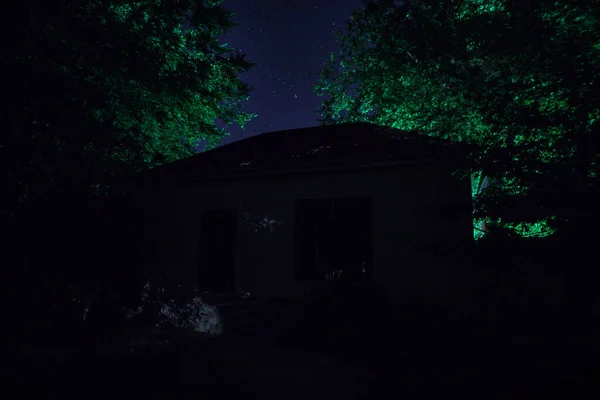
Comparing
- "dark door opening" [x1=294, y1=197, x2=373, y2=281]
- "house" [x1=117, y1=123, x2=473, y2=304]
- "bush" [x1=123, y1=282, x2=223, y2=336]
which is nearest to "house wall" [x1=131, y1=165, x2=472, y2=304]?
"house" [x1=117, y1=123, x2=473, y2=304]

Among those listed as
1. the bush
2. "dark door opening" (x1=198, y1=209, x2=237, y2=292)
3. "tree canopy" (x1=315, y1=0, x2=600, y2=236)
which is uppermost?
"tree canopy" (x1=315, y1=0, x2=600, y2=236)

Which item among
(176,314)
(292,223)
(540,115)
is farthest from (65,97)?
(540,115)

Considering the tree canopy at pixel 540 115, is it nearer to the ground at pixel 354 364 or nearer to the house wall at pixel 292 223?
the house wall at pixel 292 223

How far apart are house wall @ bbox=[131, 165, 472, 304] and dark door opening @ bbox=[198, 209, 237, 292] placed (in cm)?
19

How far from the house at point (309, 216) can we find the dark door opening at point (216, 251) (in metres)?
0.03

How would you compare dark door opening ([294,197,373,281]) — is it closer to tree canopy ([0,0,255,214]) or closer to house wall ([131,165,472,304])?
house wall ([131,165,472,304])

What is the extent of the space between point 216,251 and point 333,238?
10.6 feet

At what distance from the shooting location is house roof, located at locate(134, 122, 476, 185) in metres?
7.45

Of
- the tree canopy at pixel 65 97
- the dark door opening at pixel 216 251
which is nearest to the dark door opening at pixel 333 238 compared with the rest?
the dark door opening at pixel 216 251

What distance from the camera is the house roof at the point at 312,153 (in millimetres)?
7453

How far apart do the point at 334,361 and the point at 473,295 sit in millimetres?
3163

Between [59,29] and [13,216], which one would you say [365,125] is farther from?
[13,216]

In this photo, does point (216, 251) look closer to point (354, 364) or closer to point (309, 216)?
point (309, 216)

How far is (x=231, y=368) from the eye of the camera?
4.91 metres
